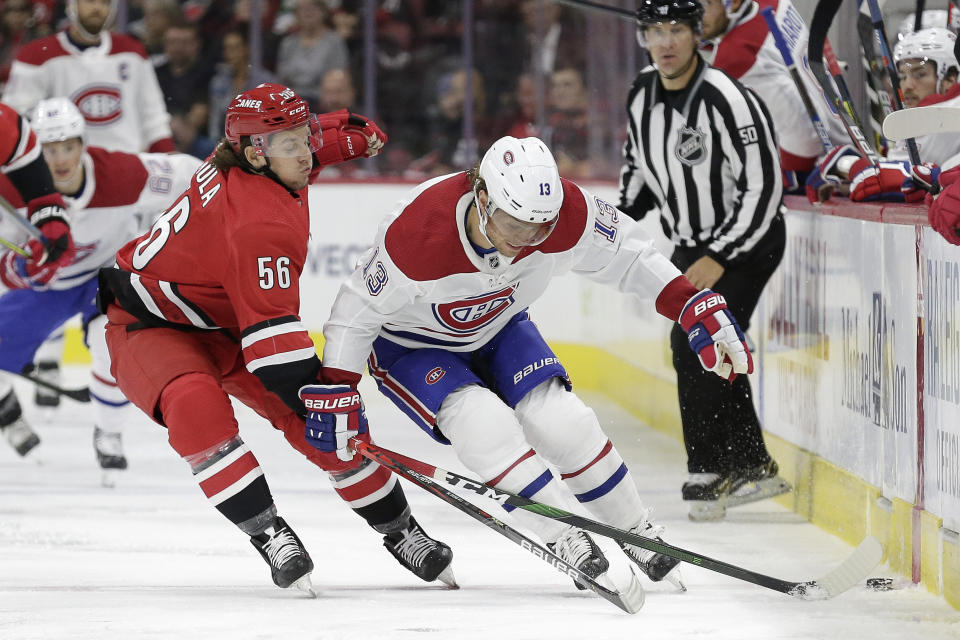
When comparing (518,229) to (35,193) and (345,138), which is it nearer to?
(345,138)

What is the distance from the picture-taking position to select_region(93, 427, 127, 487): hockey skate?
426cm

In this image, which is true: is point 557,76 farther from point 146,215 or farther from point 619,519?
point 619,519

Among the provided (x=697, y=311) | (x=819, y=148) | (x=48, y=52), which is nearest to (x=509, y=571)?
(x=697, y=311)

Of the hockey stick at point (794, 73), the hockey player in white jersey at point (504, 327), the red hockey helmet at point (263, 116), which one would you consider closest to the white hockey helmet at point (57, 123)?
the red hockey helmet at point (263, 116)

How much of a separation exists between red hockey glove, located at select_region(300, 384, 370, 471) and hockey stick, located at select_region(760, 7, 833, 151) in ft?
5.94

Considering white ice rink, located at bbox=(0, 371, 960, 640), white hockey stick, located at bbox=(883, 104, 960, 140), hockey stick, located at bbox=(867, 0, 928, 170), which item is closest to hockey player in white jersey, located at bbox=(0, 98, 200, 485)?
white ice rink, located at bbox=(0, 371, 960, 640)

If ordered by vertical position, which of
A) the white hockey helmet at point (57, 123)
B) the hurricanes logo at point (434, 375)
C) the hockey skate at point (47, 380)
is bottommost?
the hockey skate at point (47, 380)

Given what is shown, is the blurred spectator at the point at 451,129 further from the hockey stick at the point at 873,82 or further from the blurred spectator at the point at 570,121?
the hockey stick at the point at 873,82

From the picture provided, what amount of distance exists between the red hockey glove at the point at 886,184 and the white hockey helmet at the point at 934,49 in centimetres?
33

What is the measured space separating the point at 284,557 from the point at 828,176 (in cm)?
178

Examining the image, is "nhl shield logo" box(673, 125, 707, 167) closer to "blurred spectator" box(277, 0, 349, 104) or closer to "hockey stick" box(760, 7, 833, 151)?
"hockey stick" box(760, 7, 833, 151)

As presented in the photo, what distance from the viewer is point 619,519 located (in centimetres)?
285

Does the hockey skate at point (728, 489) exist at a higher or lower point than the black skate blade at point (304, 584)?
lower

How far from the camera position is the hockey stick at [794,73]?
154 inches
